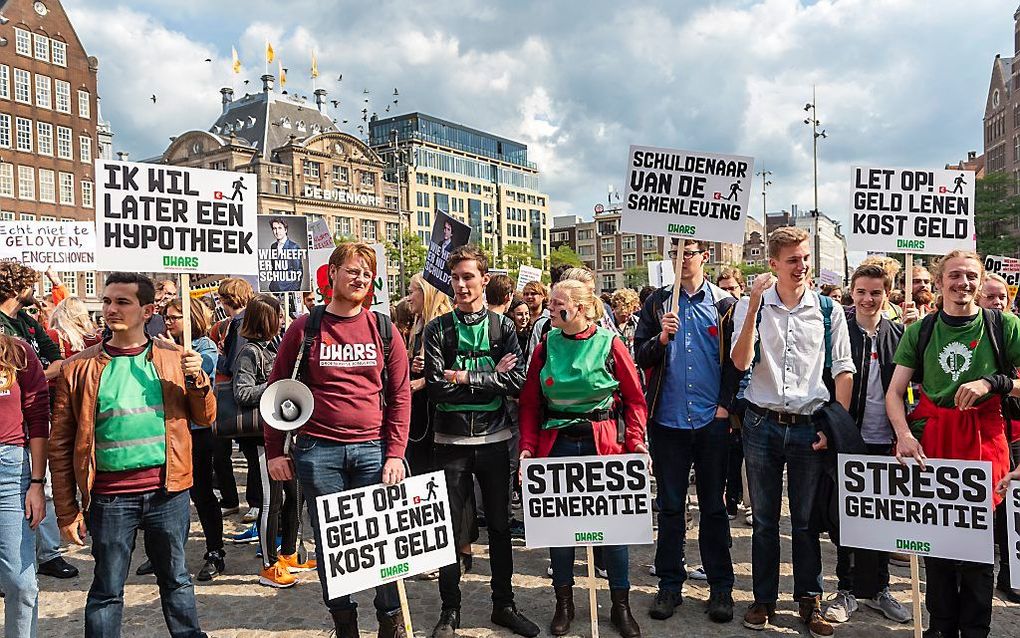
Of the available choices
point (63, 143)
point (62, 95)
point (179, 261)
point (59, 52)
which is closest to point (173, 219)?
point (179, 261)

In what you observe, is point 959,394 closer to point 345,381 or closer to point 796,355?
point 796,355

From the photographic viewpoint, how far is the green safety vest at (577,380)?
4.75 m

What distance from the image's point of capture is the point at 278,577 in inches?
232

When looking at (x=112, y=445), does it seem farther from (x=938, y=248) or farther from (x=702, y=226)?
(x=938, y=248)

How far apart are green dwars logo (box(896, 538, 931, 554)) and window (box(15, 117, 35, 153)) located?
55735mm

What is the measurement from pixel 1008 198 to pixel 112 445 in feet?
252

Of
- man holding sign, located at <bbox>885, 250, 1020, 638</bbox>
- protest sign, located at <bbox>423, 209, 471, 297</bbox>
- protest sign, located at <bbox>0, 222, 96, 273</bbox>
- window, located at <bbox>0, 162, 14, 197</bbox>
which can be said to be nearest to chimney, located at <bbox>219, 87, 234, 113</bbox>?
window, located at <bbox>0, 162, 14, 197</bbox>

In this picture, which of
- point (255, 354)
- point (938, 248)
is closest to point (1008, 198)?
point (938, 248)

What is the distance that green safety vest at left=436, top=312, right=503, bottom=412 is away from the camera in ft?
16.3

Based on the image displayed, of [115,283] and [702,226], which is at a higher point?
[702,226]

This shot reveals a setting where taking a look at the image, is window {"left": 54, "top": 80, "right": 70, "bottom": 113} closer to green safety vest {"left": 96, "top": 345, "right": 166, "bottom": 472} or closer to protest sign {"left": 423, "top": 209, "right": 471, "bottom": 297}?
protest sign {"left": 423, "top": 209, "right": 471, "bottom": 297}

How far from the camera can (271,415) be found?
13.8 ft

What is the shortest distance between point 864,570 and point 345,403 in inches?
144

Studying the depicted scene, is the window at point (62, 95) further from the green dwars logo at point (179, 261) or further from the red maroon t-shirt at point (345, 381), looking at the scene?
the red maroon t-shirt at point (345, 381)
